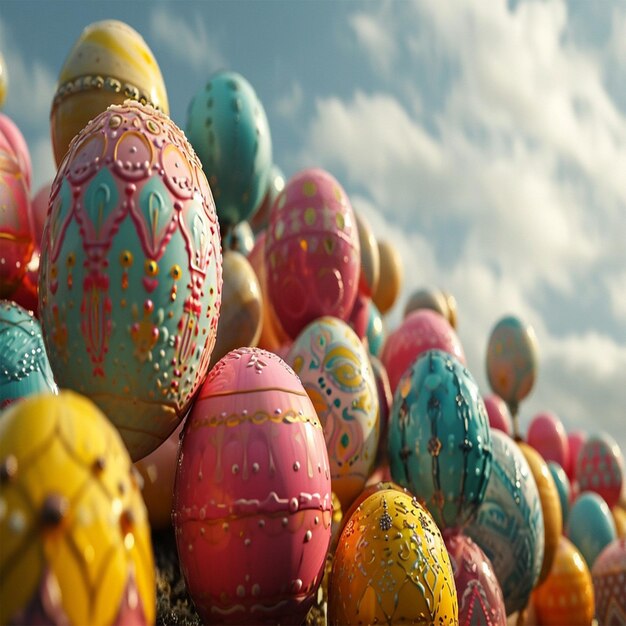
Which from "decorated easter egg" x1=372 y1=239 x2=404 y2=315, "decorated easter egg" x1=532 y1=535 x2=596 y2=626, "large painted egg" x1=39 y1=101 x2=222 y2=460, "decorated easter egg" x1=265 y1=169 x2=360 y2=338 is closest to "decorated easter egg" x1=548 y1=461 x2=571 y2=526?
"decorated easter egg" x1=532 y1=535 x2=596 y2=626

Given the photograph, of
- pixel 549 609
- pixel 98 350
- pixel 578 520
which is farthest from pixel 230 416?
pixel 578 520

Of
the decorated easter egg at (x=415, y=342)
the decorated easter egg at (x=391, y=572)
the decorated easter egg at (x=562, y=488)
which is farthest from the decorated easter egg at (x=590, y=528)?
the decorated easter egg at (x=391, y=572)

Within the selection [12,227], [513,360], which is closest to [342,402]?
[12,227]

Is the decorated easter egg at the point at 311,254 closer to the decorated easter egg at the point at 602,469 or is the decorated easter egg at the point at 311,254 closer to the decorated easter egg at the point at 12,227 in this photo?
the decorated easter egg at the point at 12,227

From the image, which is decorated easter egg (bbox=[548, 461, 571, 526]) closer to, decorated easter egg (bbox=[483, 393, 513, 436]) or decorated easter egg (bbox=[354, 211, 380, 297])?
decorated easter egg (bbox=[483, 393, 513, 436])

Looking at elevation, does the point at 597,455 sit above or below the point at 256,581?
above

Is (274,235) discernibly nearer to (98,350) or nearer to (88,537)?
(98,350)
